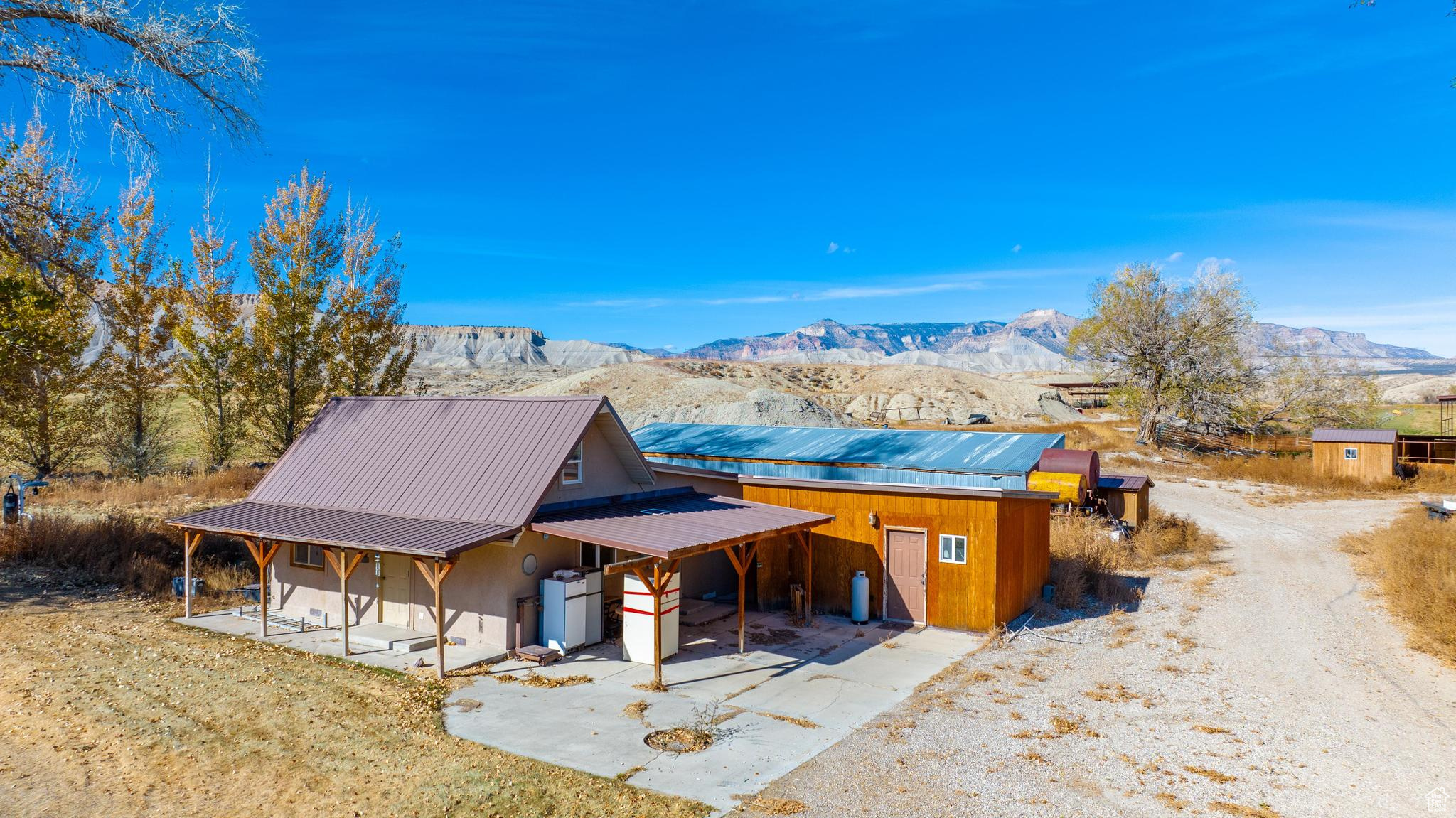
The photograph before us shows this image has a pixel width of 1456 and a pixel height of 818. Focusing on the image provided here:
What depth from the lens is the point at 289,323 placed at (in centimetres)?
2633

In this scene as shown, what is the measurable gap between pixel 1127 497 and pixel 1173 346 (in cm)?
2307

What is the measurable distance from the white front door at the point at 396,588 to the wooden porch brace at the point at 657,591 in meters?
4.76

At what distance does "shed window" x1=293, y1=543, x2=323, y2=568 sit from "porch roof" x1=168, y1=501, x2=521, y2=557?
94 centimetres

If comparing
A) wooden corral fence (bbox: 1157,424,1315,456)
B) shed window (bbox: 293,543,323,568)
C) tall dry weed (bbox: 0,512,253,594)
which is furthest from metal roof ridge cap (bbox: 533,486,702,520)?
wooden corral fence (bbox: 1157,424,1315,456)

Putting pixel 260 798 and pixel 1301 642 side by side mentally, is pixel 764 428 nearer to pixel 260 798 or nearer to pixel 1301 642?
pixel 1301 642

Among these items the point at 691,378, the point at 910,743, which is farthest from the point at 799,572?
the point at 691,378

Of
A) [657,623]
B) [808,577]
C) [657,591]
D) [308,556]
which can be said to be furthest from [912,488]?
[308,556]

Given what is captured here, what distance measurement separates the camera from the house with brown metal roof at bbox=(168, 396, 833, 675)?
1268 cm

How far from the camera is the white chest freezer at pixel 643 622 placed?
12.8m

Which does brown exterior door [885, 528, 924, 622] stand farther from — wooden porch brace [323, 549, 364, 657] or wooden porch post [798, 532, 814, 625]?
wooden porch brace [323, 549, 364, 657]

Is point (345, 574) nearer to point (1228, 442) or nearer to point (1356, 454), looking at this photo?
point (1356, 454)

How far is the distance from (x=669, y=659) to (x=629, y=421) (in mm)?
38652

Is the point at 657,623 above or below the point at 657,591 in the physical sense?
below

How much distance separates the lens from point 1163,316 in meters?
44.1
